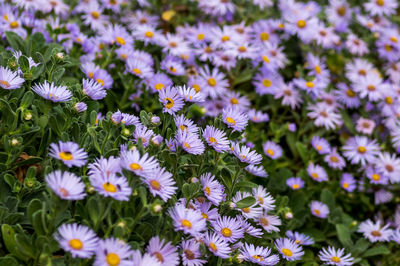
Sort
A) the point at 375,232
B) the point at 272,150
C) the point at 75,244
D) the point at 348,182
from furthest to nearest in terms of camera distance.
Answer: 1. the point at 348,182
2. the point at 272,150
3. the point at 375,232
4. the point at 75,244

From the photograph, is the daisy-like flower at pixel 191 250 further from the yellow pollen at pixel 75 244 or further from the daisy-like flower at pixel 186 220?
the yellow pollen at pixel 75 244

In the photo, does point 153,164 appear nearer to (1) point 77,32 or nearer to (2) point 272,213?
(2) point 272,213

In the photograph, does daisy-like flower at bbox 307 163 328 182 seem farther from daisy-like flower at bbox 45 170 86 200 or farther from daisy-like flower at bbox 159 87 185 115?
daisy-like flower at bbox 45 170 86 200

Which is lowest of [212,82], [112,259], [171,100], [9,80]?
[212,82]

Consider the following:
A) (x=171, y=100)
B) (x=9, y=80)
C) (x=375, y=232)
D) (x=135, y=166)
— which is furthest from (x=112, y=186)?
(x=375, y=232)

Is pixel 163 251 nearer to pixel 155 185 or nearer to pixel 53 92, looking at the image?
pixel 155 185

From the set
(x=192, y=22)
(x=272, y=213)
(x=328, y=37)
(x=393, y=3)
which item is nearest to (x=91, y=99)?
(x=272, y=213)

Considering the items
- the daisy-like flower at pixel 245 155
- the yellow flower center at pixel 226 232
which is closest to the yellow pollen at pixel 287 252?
the yellow flower center at pixel 226 232
